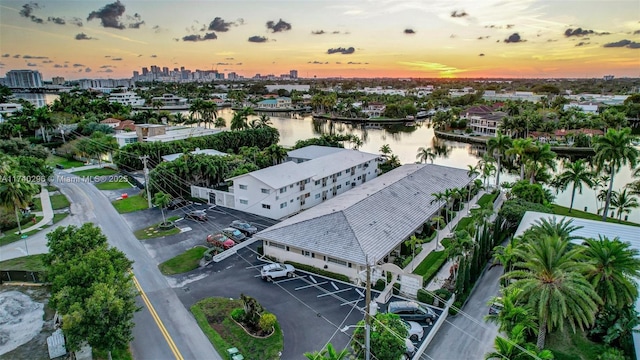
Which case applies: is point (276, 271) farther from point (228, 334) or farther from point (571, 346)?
point (571, 346)

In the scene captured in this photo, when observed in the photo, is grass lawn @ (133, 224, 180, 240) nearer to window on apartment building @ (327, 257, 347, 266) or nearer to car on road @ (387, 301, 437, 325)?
window on apartment building @ (327, 257, 347, 266)

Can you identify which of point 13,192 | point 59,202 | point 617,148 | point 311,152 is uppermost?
point 617,148

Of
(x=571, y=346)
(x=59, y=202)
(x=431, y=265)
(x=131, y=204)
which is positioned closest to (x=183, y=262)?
(x=131, y=204)

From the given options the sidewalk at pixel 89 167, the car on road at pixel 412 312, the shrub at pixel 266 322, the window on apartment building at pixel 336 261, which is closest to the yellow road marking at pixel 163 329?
the shrub at pixel 266 322


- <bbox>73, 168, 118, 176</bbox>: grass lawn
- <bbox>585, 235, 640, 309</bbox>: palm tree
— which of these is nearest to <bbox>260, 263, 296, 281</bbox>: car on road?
<bbox>585, 235, 640, 309</bbox>: palm tree

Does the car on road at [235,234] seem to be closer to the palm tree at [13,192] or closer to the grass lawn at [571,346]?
the palm tree at [13,192]

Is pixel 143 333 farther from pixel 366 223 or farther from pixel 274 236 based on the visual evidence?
pixel 366 223
